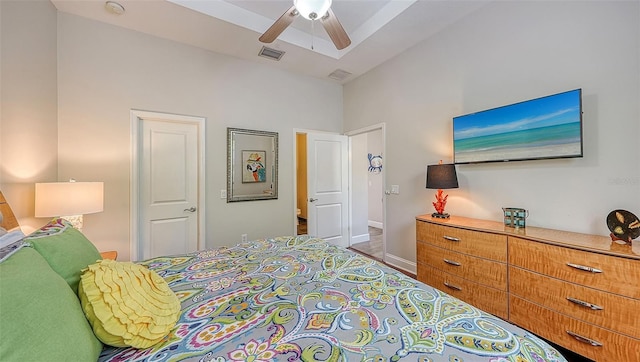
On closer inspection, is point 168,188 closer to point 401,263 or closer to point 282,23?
point 282,23

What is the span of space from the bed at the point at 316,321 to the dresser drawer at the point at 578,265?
1.08 meters

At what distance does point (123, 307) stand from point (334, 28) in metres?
2.15

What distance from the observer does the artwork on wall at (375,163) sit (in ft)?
20.3

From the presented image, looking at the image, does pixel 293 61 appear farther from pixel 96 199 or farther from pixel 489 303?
pixel 489 303

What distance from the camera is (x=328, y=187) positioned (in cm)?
413

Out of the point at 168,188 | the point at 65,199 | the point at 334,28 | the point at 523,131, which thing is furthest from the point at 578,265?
the point at 168,188

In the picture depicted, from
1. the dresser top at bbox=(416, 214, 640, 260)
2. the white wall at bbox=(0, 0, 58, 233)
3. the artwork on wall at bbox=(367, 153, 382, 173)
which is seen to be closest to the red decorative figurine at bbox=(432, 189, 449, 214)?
the dresser top at bbox=(416, 214, 640, 260)

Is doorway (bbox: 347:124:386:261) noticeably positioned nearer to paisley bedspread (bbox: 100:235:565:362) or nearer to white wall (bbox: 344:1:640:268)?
white wall (bbox: 344:1:640:268)

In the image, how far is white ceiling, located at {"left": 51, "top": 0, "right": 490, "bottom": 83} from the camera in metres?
2.37

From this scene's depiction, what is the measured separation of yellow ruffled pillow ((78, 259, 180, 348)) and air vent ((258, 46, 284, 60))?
9.64 feet

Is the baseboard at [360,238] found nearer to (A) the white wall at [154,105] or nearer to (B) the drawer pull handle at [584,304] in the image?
(A) the white wall at [154,105]

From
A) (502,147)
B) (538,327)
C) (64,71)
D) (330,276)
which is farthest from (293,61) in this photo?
(538,327)

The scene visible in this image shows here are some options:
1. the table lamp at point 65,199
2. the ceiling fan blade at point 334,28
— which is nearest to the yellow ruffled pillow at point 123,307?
the table lamp at point 65,199

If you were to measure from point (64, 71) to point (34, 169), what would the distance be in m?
1.10
